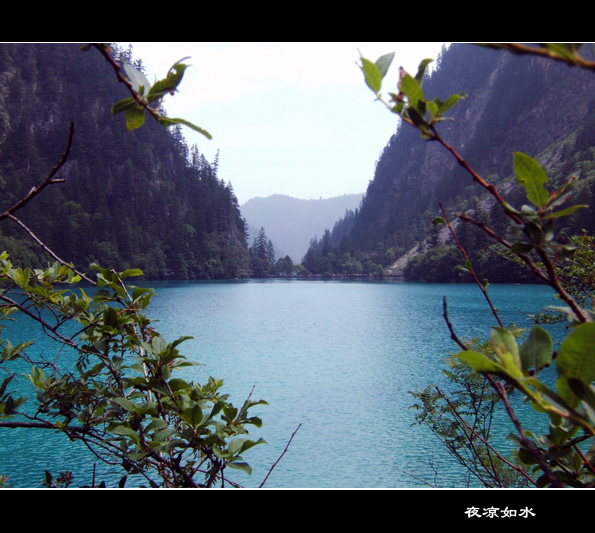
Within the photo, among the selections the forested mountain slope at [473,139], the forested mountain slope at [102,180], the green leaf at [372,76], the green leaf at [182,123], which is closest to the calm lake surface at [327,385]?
the green leaf at [182,123]

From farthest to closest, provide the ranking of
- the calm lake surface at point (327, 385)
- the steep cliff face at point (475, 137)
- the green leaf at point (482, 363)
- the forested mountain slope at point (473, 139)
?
the steep cliff face at point (475, 137) < the forested mountain slope at point (473, 139) < the calm lake surface at point (327, 385) < the green leaf at point (482, 363)

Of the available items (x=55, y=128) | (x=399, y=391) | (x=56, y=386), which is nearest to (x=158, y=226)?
(x=55, y=128)

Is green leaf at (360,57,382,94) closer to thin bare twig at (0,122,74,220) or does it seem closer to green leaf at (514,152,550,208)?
green leaf at (514,152,550,208)

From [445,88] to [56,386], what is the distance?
328ft

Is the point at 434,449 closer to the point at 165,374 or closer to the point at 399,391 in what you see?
the point at 399,391

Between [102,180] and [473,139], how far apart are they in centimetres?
5618

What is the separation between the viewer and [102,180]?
179 feet

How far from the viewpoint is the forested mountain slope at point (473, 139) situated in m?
57.7

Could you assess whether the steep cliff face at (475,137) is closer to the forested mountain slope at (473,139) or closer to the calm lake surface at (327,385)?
the forested mountain slope at (473,139)

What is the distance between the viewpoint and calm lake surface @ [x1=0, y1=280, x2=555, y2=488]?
7562 mm

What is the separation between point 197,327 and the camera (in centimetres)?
2161

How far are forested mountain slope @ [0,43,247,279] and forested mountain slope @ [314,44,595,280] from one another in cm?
2418

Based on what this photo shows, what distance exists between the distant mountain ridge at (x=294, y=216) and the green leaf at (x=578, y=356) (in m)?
157
